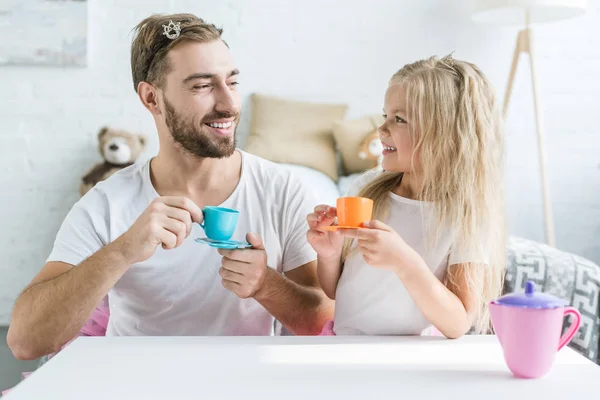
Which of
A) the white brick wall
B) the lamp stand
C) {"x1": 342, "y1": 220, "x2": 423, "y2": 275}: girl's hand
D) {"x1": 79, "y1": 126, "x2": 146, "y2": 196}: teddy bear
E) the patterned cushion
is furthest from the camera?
the white brick wall

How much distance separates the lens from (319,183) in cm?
333

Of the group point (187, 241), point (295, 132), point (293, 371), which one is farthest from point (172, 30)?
point (295, 132)

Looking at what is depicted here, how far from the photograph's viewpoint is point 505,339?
0.98 meters

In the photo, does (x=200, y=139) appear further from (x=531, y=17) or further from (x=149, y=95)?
(x=531, y=17)

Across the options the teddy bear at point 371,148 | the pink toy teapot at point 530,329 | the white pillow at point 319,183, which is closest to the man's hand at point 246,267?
the pink toy teapot at point 530,329

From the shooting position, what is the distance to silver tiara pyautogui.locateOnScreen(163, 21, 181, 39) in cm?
167

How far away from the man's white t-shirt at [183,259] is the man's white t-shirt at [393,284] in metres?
0.22

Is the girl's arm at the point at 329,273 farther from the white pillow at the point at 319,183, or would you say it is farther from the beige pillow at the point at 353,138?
the beige pillow at the point at 353,138

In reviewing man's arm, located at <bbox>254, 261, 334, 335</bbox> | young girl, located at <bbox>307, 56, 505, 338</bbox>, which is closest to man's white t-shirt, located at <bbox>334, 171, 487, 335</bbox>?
young girl, located at <bbox>307, 56, 505, 338</bbox>

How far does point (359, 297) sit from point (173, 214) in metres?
0.42

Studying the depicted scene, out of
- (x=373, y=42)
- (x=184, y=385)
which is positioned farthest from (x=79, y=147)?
(x=184, y=385)

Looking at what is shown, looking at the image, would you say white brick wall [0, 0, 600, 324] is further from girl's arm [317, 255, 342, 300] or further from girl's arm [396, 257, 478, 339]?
girl's arm [396, 257, 478, 339]

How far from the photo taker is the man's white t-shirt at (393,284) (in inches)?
52.9

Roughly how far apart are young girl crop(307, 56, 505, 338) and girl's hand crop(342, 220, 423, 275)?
5.7 inches
